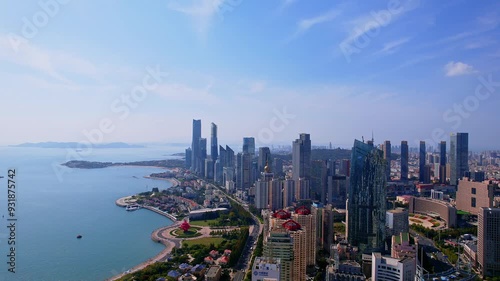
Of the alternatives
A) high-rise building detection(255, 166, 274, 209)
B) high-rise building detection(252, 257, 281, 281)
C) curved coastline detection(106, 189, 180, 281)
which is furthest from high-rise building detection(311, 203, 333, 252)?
high-rise building detection(252, 257, 281, 281)

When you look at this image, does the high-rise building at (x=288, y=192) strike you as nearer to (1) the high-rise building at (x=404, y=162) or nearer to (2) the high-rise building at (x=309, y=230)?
(2) the high-rise building at (x=309, y=230)

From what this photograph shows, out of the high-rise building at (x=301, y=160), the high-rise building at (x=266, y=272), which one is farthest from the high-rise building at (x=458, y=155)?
the high-rise building at (x=266, y=272)

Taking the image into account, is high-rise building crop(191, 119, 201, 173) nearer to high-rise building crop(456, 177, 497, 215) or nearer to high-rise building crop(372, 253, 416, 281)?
high-rise building crop(456, 177, 497, 215)

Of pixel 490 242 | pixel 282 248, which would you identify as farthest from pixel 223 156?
pixel 282 248

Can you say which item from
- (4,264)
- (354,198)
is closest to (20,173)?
(4,264)

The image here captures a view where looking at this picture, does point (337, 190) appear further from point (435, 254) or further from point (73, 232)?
point (73, 232)

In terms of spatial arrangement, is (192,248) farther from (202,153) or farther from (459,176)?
(202,153)
